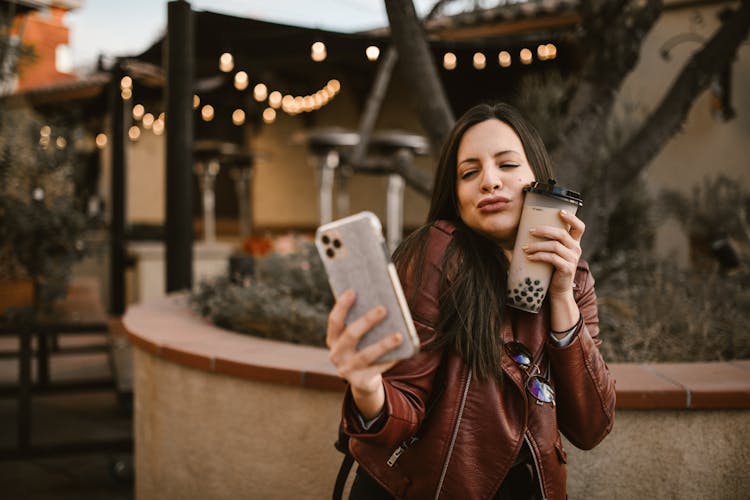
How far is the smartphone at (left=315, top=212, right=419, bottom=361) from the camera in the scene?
1.05m

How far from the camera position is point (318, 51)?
6.06 m

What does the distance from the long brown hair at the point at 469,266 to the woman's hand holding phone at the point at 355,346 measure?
0.29 meters

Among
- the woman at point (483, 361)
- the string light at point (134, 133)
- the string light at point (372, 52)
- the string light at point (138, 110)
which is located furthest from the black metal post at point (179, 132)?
the string light at point (134, 133)

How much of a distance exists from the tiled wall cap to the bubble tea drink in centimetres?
97

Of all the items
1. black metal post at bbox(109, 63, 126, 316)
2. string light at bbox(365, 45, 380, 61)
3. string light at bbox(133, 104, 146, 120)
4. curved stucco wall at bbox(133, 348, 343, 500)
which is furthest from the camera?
string light at bbox(133, 104, 146, 120)

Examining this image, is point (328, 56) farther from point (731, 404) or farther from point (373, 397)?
point (373, 397)

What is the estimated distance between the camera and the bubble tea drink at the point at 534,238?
1.34 metres

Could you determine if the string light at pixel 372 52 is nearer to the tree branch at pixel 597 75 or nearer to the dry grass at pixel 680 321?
the tree branch at pixel 597 75

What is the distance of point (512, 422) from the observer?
54.4 inches

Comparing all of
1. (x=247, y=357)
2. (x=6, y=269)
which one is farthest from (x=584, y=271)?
(x=6, y=269)

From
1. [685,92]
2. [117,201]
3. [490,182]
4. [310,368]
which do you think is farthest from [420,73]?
[117,201]

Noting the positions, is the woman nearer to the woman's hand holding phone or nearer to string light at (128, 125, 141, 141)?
the woman's hand holding phone

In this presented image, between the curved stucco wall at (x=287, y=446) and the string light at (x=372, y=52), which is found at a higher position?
the string light at (x=372, y=52)

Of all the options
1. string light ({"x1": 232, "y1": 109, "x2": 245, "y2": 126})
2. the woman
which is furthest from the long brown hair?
string light ({"x1": 232, "y1": 109, "x2": 245, "y2": 126})
